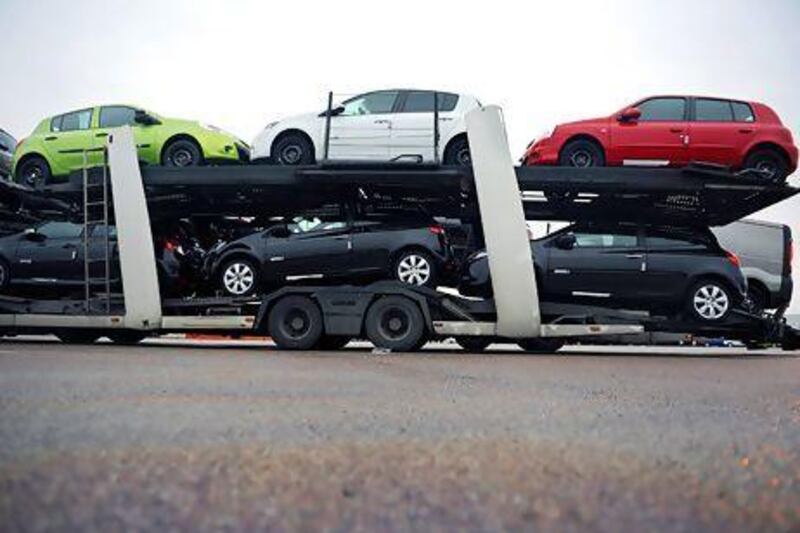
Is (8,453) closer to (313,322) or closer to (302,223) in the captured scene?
(313,322)

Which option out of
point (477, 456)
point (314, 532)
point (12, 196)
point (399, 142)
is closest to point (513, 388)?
point (477, 456)

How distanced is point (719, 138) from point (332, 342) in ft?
19.2

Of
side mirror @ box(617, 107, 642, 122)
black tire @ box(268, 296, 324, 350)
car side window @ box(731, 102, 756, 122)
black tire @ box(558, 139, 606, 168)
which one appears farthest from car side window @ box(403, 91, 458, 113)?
car side window @ box(731, 102, 756, 122)

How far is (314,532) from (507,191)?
654 cm

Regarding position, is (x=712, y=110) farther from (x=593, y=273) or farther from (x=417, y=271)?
(x=417, y=271)

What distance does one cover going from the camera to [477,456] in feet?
6.42

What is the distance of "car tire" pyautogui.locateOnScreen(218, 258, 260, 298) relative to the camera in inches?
331

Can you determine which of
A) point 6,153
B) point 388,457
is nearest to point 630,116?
point 388,457

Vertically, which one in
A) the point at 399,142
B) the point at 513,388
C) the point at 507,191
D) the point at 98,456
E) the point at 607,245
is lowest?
the point at 513,388

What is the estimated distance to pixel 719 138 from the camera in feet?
27.1

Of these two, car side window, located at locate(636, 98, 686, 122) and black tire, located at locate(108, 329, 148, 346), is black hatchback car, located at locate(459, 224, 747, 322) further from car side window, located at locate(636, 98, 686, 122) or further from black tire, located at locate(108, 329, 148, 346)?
black tire, located at locate(108, 329, 148, 346)

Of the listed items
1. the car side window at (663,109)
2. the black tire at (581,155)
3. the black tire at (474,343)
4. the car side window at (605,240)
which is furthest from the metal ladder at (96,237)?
the car side window at (663,109)

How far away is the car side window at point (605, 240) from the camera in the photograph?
8.35m

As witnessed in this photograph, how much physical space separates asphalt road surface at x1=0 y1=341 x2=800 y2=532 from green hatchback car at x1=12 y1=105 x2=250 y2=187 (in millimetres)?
5293
